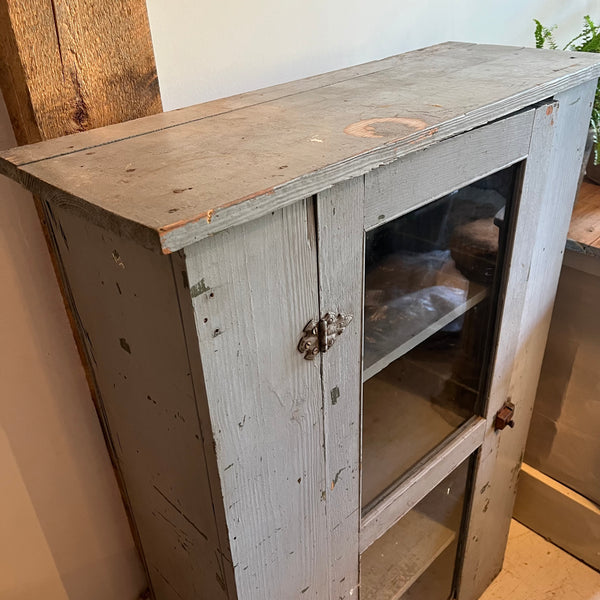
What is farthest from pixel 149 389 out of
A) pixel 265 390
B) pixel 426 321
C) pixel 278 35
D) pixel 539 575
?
pixel 539 575

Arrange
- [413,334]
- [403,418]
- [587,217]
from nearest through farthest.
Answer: [413,334] → [403,418] → [587,217]

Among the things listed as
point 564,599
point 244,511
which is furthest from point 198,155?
point 564,599

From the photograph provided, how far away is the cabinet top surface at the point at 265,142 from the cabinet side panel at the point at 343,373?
0.15ft

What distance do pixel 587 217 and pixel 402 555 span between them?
2.67 feet

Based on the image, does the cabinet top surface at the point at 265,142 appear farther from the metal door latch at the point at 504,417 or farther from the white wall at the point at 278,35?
the metal door latch at the point at 504,417

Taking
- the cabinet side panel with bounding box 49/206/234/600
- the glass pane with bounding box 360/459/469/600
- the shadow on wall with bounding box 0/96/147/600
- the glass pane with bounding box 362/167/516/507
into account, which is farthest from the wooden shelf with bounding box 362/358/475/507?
the shadow on wall with bounding box 0/96/147/600

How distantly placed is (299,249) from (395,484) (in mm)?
506

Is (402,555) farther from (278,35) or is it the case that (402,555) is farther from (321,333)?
(278,35)

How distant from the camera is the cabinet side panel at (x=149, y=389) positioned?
1.86 feet

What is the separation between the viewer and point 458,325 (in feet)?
3.07

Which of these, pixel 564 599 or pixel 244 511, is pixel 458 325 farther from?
pixel 564 599

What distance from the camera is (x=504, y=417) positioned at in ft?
3.50

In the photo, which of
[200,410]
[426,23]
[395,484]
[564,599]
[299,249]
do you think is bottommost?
[564,599]

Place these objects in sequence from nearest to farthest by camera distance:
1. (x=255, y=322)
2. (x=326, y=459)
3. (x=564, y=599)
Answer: (x=255, y=322) → (x=326, y=459) → (x=564, y=599)
